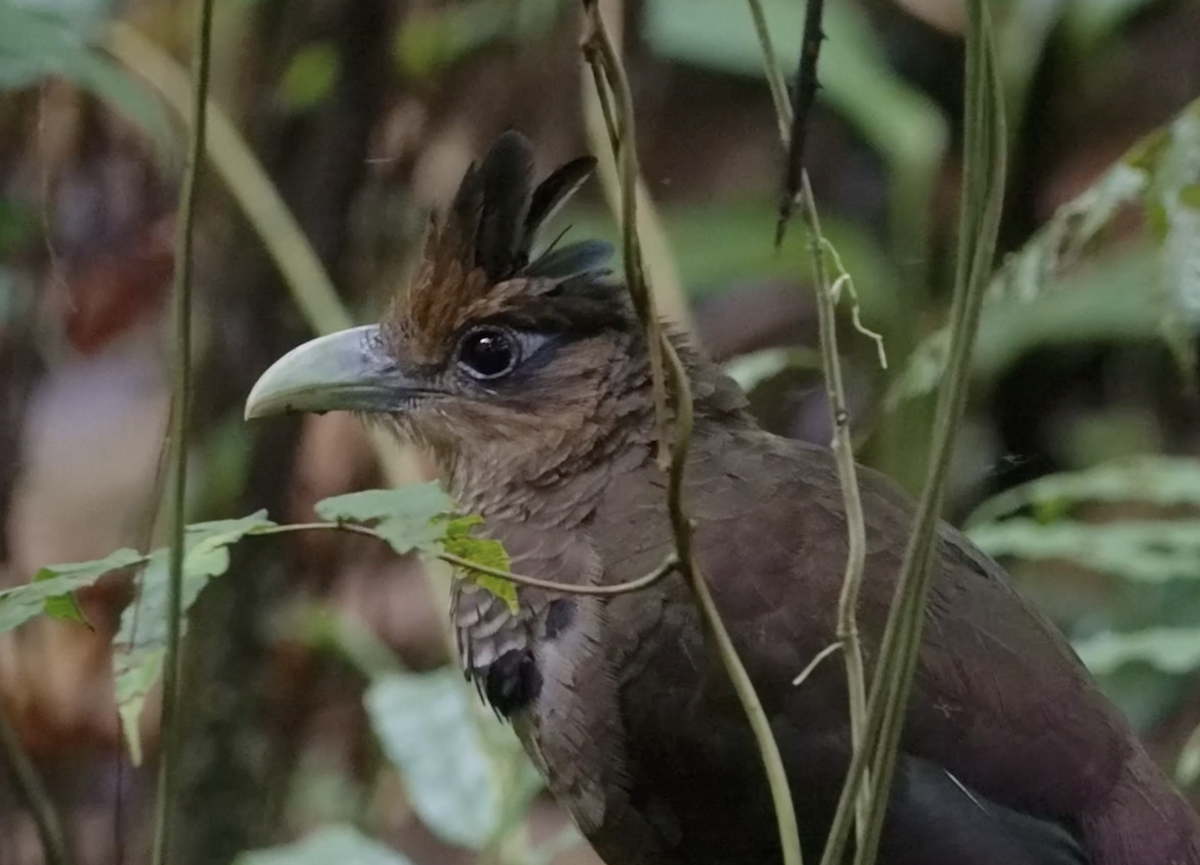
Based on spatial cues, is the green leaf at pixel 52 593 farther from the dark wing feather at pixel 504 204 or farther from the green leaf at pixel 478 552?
the dark wing feather at pixel 504 204

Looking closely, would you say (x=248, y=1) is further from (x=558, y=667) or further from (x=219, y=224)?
(x=558, y=667)

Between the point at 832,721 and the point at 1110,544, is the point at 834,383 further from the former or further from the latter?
the point at 1110,544

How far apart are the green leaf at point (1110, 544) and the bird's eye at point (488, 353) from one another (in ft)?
2.19

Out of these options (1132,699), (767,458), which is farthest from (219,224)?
(1132,699)

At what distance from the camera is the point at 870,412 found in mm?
2570

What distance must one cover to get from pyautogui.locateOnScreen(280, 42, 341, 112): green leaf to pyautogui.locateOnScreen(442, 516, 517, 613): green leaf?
1.64 meters

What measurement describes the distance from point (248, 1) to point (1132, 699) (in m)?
1.81

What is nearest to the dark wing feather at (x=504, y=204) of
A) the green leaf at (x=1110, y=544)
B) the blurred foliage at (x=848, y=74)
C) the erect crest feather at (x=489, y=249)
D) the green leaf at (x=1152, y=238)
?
the erect crest feather at (x=489, y=249)

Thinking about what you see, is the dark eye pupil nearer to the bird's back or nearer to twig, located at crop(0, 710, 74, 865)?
the bird's back

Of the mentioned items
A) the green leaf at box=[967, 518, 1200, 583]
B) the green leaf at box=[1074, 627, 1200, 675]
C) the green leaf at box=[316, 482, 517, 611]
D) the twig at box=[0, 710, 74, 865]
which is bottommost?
the green leaf at box=[1074, 627, 1200, 675]

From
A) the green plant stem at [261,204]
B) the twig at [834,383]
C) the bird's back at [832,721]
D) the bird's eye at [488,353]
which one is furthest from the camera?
the green plant stem at [261,204]

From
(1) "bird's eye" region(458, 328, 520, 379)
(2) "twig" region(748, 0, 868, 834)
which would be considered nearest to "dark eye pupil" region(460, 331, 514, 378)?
(1) "bird's eye" region(458, 328, 520, 379)

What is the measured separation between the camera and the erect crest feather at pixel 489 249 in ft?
5.37

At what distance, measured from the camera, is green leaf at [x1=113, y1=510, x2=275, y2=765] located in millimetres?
994
